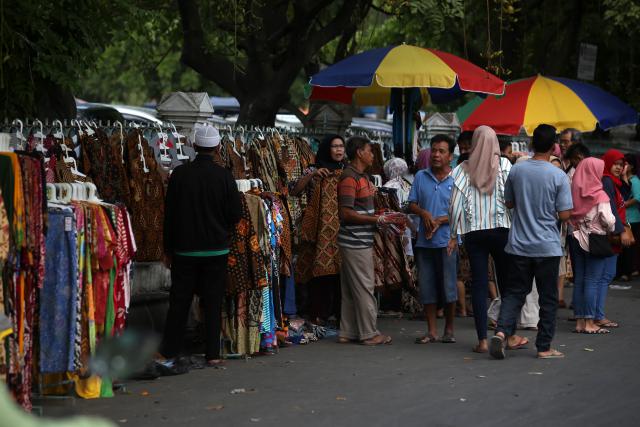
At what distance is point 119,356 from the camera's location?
835cm

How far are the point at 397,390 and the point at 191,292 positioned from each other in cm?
190

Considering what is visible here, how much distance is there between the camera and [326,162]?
11.0 meters

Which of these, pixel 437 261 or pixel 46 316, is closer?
pixel 46 316

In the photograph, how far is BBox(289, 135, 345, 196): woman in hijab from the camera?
428 inches

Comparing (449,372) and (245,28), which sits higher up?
(245,28)

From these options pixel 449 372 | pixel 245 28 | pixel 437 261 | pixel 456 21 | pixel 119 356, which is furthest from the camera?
pixel 456 21

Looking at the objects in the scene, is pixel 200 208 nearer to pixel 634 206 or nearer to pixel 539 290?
pixel 539 290

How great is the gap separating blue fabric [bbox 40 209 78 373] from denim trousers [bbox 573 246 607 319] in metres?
5.38

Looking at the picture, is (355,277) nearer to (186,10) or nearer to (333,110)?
(333,110)

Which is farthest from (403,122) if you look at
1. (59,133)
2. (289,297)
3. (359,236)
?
(59,133)

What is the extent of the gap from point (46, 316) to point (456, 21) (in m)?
13.4

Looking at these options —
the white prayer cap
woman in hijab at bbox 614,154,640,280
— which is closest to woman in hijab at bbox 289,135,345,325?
the white prayer cap

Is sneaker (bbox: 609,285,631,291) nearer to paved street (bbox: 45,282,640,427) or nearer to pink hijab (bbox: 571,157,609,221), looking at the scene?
pink hijab (bbox: 571,157,609,221)

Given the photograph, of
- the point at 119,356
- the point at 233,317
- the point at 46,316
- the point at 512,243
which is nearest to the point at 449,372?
the point at 512,243
